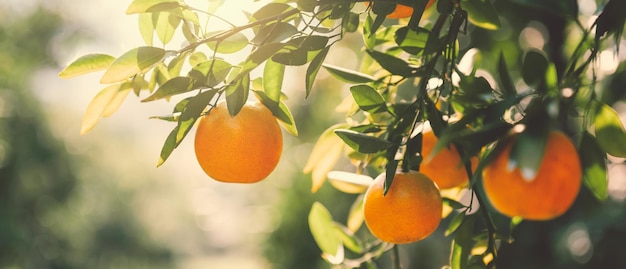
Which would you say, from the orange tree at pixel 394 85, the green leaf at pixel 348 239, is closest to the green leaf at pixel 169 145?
the orange tree at pixel 394 85

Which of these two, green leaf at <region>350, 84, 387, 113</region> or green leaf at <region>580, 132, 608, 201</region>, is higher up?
green leaf at <region>350, 84, 387, 113</region>

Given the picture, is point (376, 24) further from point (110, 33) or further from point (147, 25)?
point (110, 33)

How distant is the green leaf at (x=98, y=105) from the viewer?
0.54 m

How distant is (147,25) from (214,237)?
76.7 ft

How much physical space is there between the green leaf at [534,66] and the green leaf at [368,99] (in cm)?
13

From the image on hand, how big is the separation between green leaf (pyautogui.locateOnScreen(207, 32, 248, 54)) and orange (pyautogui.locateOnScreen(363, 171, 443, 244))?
178 millimetres

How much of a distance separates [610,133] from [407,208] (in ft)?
0.58

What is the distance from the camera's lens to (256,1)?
1.53 feet

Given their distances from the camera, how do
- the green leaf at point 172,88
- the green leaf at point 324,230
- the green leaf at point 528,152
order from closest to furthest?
the green leaf at point 528,152, the green leaf at point 172,88, the green leaf at point 324,230

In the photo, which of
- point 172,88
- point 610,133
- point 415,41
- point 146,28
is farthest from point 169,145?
point 610,133

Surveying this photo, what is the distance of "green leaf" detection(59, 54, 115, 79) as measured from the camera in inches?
19.6

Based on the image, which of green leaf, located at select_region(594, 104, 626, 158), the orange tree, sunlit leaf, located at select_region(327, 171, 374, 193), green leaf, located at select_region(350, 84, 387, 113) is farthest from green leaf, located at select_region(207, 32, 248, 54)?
green leaf, located at select_region(594, 104, 626, 158)

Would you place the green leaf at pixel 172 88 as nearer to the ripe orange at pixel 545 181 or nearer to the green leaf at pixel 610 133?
the ripe orange at pixel 545 181

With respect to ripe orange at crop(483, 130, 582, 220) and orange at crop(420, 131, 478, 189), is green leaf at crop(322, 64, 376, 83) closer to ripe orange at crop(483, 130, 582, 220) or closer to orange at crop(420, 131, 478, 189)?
orange at crop(420, 131, 478, 189)
